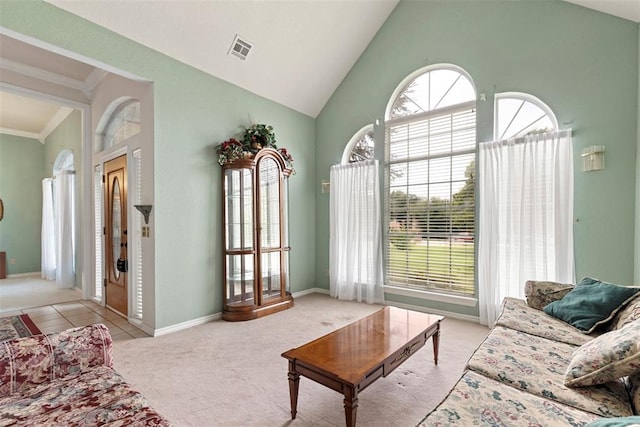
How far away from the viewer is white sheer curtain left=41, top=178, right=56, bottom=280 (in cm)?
634

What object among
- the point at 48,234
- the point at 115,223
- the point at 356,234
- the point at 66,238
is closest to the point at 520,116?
the point at 356,234

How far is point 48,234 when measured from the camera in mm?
6449

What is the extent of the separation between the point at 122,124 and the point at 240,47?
6.72 ft

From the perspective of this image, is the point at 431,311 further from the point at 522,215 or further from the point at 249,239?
the point at 249,239

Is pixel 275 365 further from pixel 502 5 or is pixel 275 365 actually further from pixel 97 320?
pixel 502 5

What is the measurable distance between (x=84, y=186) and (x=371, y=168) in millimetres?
4577

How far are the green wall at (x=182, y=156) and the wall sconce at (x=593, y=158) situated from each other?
12.9 ft

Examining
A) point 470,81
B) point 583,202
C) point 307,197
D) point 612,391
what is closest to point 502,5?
point 470,81

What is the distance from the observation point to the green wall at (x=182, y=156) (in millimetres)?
3086

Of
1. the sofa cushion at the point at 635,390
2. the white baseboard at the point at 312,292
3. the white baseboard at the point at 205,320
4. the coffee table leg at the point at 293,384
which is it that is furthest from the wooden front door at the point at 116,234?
the sofa cushion at the point at 635,390

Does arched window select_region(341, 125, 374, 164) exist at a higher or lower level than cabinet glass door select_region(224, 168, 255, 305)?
higher

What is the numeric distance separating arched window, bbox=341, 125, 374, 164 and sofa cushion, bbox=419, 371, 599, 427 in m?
3.76

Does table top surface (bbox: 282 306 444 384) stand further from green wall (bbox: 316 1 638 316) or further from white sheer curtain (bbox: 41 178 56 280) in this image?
white sheer curtain (bbox: 41 178 56 280)

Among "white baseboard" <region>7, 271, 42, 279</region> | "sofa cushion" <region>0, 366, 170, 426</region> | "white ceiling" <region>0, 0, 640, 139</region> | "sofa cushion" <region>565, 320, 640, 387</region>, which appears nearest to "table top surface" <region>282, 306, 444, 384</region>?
"sofa cushion" <region>0, 366, 170, 426</region>
